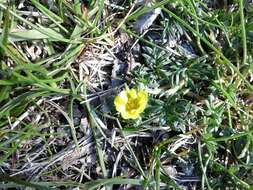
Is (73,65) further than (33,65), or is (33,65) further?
(73,65)

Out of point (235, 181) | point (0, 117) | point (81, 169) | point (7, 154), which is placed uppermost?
point (0, 117)

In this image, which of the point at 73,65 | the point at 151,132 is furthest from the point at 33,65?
the point at 151,132

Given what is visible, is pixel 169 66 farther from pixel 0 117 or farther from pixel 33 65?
pixel 0 117

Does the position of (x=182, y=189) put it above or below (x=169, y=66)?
below
